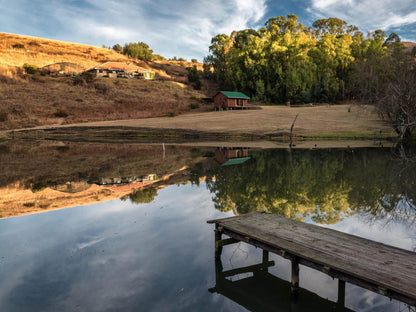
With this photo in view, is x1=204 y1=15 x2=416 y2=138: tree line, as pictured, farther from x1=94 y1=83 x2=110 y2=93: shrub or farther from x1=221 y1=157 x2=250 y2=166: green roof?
x1=221 y1=157 x2=250 y2=166: green roof

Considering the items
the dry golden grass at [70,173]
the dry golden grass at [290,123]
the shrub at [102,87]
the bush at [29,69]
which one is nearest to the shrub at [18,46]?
A: the bush at [29,69]

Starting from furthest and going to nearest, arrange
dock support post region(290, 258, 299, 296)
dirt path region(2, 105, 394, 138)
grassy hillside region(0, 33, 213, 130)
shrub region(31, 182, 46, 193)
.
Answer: grassy hillside region(0, 33, 213, 130), dirt path region(2, 105, 394, 138), shrub region(31, 182, 46, 193), dock support post region(290, 258, 299, 296)

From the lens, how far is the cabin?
2908 inches

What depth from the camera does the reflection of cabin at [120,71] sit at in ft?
319

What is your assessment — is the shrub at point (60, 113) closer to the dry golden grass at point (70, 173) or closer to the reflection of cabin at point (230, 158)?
the dry golden grass at point (70, 173)

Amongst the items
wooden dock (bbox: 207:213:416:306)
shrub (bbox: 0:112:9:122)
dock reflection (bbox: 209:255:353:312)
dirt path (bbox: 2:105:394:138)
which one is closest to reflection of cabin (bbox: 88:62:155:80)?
shrub (bbox: 0:112:9:122)

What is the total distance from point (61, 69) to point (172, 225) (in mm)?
93073

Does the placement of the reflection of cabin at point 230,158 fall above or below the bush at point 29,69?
below

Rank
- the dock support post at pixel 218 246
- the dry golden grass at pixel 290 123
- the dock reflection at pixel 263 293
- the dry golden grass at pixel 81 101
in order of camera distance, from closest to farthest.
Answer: the dock reflection at pixel 263 293 < the dock support post at pixel 218 246 < the dry golden grass at pixel 290 123 < the dry golden grass at pixel 81 101

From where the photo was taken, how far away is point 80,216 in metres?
13.2

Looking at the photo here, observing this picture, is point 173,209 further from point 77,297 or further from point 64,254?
point 77,297

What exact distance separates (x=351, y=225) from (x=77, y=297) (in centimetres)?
863

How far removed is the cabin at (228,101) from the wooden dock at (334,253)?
2580 inches

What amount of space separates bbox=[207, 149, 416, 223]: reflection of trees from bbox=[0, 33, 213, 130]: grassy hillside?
4717 centimetres
